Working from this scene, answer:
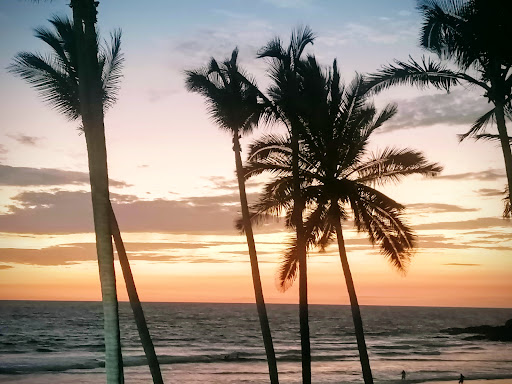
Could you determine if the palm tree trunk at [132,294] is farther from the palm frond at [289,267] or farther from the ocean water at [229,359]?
the ocean water at [229,359]

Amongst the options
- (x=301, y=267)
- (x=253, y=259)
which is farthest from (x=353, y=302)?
(x=253, y=259)

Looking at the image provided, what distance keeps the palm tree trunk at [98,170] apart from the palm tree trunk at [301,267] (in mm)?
8599

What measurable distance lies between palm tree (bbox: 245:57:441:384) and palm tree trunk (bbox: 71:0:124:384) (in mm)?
8953

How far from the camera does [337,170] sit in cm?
1922

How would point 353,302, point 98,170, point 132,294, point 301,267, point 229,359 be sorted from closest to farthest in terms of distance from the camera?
point 98,170 < point 132,294 < point 301,267 < point 353,302 < point 229,359

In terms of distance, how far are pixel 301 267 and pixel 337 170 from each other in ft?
11.0

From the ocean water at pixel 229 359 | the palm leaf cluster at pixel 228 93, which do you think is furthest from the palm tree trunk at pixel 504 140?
the ocean water at pixel 229 359

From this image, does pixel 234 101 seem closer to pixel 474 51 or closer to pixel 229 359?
pixel 474 51

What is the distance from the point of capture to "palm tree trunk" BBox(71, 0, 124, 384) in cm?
1006

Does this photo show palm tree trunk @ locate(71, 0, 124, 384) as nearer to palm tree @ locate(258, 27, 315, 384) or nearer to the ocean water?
palm tree @ locate(258, 27, 315, 384)

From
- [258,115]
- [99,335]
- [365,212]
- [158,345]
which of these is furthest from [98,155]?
[99,335]

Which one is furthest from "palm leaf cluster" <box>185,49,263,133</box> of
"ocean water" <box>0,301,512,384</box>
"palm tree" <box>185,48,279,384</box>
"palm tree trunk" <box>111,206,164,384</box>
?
"ocean water" <box>0,301,512,384</box>

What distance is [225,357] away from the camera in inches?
2078

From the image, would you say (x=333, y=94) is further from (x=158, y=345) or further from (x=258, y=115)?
(x=158, y=345)
